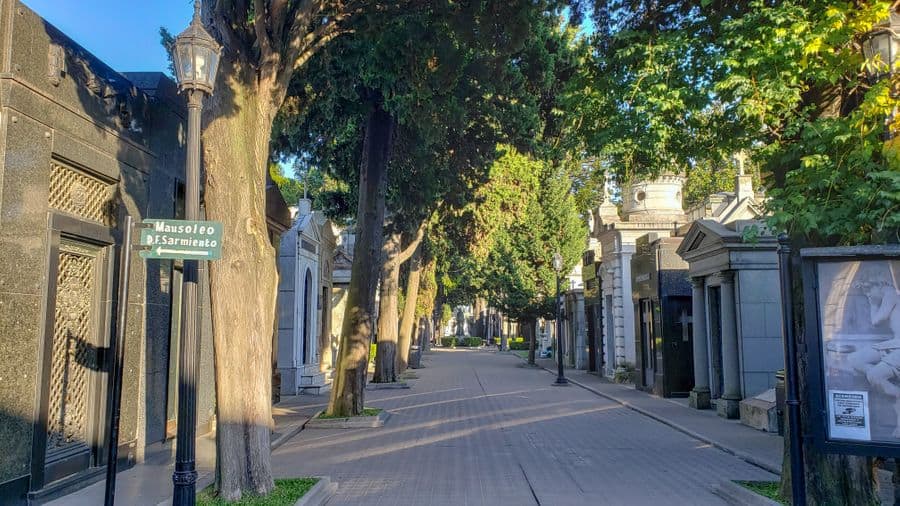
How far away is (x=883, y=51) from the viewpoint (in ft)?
23.0

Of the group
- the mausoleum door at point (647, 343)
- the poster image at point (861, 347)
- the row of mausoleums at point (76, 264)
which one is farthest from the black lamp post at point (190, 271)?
the mausoleum door at point (647, 343)

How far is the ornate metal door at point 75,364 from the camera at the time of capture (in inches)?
330

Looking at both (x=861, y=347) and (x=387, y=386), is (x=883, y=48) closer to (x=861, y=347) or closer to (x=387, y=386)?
(x=861, y=347)

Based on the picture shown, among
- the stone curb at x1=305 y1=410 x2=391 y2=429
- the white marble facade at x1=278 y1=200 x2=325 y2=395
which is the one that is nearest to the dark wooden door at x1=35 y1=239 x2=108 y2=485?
the stone curb at x1=305 y1=410 x2=391 y2=429

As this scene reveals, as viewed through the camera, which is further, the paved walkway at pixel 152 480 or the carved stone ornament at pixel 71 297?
the carved stone ornament at pixel 71 297

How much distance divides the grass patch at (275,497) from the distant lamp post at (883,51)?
22.7 ft

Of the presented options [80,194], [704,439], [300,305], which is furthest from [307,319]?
[80,194]

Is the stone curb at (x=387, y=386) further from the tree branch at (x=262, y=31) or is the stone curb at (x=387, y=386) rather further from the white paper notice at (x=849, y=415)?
the white paper notice at (x=849, y=415)

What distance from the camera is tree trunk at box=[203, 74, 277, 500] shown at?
770cm

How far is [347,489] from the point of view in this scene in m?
8.94

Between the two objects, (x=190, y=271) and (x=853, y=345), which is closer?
(x=190, y=271)

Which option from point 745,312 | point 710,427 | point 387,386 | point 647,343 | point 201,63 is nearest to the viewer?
point 201,63

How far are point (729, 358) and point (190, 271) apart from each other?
1301 cm

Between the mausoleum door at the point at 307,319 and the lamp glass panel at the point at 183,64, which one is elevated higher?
the lamp glass panel at the point at 183,64
